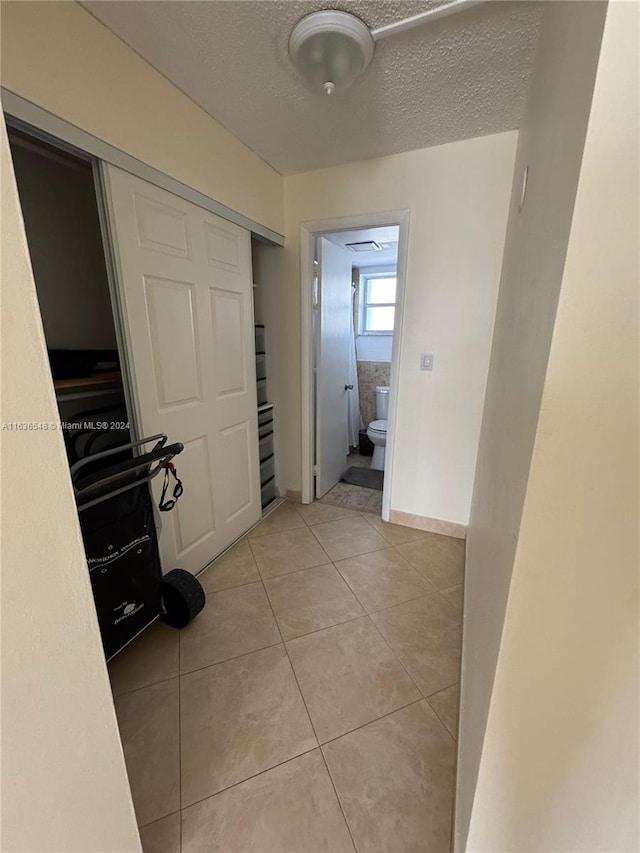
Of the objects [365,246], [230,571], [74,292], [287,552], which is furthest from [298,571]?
[365,246]

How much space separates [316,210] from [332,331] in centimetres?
83

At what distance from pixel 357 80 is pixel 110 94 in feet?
3.13

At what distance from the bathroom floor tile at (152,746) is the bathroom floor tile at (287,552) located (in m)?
0.74

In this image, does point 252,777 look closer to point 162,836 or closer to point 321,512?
point 162,836

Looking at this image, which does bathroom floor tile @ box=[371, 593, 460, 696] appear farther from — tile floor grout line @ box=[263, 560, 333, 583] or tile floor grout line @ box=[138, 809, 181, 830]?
tile floor grout line @ box=[138, 809, 181, 830]

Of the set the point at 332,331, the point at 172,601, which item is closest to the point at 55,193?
the point at 332,331

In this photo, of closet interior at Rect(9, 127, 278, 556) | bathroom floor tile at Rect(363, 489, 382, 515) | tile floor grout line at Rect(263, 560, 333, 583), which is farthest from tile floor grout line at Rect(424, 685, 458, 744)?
closet interior at Rect(9, 127, 278, 556)

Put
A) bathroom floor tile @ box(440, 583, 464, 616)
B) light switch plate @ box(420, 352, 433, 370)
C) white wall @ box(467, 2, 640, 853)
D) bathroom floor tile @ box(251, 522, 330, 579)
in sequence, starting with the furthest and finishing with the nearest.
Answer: light switch plate @ box(420, 352, 433, 370) < bathroom floor tile @ box(251, 522, 330, 579) < bathroom floor tile @ box(440, 583, 464, 616) < white wall @ box(467, 2, 640, 853)

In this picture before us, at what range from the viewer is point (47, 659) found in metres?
0.56

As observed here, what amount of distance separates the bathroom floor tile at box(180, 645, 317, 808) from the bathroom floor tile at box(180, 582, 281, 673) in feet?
0.19

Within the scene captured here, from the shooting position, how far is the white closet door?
1.40m

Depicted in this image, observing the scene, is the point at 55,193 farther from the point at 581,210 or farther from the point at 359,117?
the point at 581,210

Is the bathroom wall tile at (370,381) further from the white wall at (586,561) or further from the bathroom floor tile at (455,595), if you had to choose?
the white wall at (586,561)

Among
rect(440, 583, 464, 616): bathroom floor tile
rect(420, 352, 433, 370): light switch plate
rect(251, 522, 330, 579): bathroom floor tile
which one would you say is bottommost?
rect(440, 583, 464, 616): bathroom floor tile
